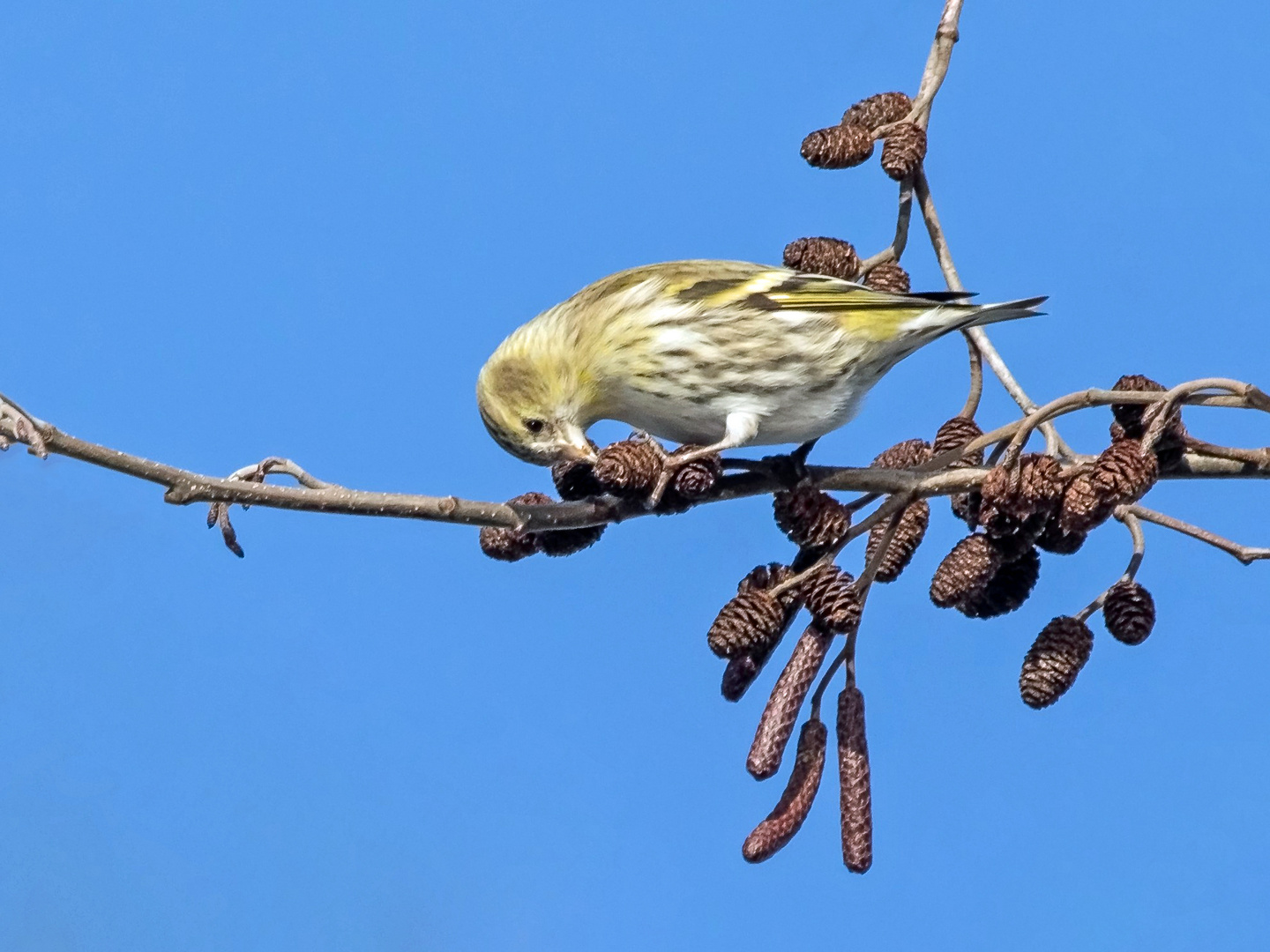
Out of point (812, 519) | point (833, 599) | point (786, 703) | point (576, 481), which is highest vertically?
point (576, 481)

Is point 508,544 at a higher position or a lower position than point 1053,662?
higher

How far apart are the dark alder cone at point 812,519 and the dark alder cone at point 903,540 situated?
0.13m

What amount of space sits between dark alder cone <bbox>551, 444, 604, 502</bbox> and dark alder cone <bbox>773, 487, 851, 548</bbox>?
0.80 ft

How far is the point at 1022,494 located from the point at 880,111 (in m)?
0.86

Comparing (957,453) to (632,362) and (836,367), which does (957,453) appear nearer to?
(836,367)

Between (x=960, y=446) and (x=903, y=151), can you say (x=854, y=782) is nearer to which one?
(x=960, y=446)

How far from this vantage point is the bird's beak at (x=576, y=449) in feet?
6.81

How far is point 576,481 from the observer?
189 centimetres

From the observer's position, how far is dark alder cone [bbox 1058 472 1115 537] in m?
1.62

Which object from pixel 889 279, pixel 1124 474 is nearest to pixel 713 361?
pixel 889 279

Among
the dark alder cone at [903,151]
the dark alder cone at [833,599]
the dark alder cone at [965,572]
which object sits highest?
the dark alder cone at [903,151]

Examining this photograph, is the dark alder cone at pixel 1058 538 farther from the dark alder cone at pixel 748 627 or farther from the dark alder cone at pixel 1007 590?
the dark alder cone at pixel 748 627

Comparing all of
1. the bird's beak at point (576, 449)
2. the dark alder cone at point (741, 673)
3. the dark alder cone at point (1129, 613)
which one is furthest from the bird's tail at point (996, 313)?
the dark alder cone at point (741, 673)

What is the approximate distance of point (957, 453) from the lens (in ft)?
6.07
